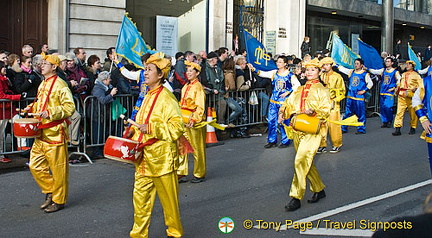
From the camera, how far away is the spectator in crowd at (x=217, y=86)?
1181 centimetres

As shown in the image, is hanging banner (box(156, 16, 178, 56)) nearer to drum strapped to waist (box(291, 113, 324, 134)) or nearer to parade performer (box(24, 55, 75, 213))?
parade performer (box(24, 55, 75, 213))

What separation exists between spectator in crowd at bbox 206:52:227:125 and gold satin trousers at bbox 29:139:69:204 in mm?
5161

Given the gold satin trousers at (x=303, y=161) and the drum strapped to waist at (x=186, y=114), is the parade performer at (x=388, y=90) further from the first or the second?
the gold satin trousers at (x=303, y=161)

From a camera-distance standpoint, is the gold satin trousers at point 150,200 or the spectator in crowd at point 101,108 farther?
the spectator in crowd at point 101,108

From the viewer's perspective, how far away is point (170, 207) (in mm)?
5160

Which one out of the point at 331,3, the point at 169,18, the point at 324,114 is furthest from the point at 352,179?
the point at 331,3

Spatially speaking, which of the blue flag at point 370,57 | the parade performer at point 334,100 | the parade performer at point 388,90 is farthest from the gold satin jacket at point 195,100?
the blue flag at point 370,57

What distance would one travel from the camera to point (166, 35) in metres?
17.0

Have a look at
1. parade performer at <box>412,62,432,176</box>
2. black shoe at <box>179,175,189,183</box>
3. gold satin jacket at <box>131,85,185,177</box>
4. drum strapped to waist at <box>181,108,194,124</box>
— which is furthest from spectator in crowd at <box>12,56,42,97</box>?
parade performer at <box>412,62,432,176</box>

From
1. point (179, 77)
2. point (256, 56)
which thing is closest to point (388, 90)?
point (256, 56)

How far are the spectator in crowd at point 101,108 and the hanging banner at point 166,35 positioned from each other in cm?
661

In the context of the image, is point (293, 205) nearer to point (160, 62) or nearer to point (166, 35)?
point (160, 62)

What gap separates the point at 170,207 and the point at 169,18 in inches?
502

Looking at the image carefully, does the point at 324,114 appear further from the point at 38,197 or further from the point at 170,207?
the point at 38,197
